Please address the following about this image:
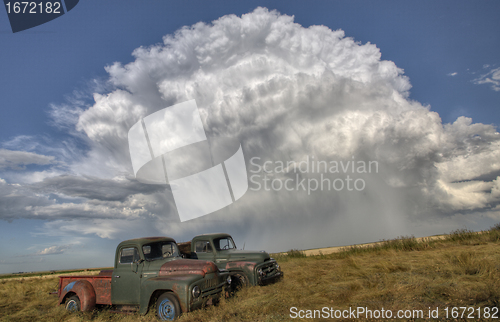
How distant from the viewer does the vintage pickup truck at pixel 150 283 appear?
627cm

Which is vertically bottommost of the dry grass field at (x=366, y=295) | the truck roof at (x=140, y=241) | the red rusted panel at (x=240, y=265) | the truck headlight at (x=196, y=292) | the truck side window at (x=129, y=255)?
the dry grass field at (x=366, y=295)

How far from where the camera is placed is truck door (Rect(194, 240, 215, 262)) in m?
10.4

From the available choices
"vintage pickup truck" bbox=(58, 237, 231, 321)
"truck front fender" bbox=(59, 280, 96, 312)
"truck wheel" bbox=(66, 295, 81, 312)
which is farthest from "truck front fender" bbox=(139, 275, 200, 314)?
"truck wheel" bbox=(66, 295, 81, 312)

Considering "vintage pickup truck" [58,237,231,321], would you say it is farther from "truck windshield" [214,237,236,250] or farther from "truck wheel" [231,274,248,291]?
"truck windshield" [214,237,236,250]

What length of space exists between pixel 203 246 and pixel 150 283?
4121 millimetres

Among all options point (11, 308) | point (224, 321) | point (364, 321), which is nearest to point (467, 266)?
point (364, 321)

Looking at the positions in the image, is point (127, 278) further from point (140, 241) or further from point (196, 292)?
point (196, 292)

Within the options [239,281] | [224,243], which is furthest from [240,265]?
[224,243]

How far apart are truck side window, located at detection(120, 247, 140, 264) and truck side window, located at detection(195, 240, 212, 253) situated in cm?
355

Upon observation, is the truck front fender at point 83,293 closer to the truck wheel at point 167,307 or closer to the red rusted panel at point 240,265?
the truck wheel at point 167,307

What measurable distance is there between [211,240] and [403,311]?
6.99 meters

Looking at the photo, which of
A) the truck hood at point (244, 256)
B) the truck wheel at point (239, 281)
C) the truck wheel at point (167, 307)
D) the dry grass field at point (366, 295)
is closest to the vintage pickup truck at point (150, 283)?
the truck wheel at point (167, 307)

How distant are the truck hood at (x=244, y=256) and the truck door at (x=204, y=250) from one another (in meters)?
0.35

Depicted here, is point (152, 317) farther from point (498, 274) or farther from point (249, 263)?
point (498, 274)
